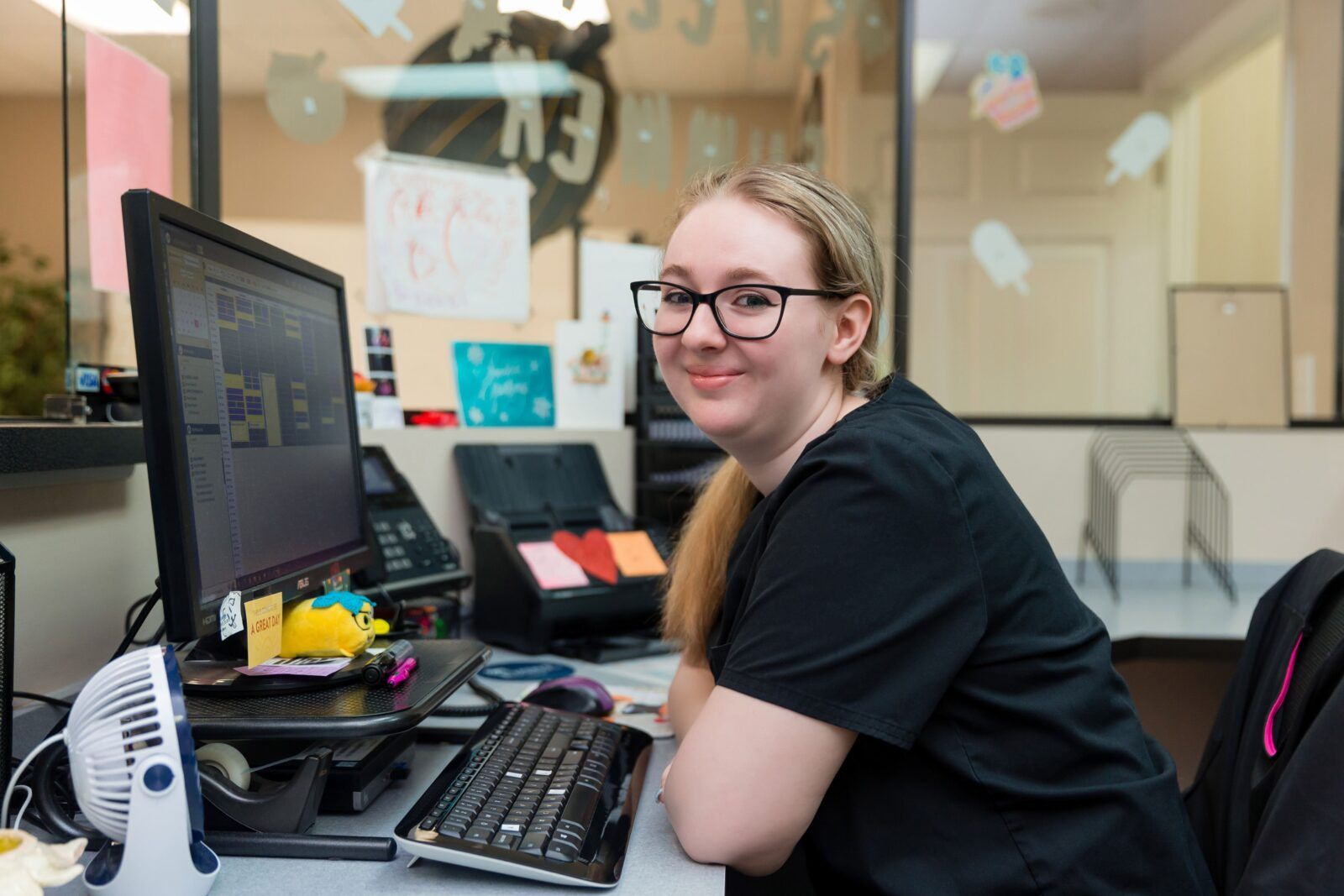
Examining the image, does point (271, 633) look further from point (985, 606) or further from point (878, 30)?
point (878, 30)

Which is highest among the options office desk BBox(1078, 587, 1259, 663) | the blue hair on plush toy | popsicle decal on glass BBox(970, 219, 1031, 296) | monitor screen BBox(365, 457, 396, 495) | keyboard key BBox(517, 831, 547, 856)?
popsicle decal on glass BBox(970, 219, 1031, 296)

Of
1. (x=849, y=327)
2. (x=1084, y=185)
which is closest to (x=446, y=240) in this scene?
(x=849, y=327)

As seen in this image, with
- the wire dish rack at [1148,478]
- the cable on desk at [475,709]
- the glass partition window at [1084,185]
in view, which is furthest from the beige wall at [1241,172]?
the cable on desk at [475,709]

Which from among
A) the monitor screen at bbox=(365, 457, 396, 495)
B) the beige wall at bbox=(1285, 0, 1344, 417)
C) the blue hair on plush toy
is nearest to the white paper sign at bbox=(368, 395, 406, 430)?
the monitor screen at bbox=(365, 457, 396, 495)

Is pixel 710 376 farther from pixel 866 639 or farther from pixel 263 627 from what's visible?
pixel 263 627

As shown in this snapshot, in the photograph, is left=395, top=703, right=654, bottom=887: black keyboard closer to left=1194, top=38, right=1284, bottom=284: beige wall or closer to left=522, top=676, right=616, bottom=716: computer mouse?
left=522, top=676, right=616, bottom=716: computer mouse

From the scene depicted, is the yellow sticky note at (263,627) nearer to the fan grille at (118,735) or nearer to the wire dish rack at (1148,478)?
the fan grille at (118,735)

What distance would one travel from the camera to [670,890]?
71cm

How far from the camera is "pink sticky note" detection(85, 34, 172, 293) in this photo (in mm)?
1267

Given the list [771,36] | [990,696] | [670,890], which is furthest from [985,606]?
[771,36]

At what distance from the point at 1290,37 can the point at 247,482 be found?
9.91ft

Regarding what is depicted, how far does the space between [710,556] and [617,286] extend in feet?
3.48

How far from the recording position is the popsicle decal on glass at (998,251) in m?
2.85

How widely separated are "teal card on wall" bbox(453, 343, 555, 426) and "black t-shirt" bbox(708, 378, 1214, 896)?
1052 mm
